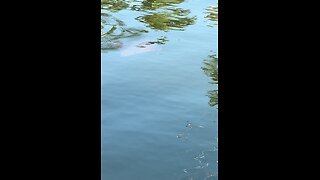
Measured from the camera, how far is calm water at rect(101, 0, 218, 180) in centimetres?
905

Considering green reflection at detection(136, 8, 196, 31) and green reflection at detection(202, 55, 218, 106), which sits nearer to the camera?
green reflection at detection(202, 55, 218, 106)

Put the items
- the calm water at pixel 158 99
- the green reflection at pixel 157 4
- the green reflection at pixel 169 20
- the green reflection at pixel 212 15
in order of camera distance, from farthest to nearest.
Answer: the green reflection at pixel 157 4 < the green reflection at pixel 169 20 < the green reflection at pixel 212 15 < the calm water at pixel 158 99

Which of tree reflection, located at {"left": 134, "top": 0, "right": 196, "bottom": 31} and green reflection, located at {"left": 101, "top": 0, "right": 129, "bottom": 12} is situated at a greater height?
green reflection, located at {"left": 101, "top": 0, "right": 129, "bottom": 12}

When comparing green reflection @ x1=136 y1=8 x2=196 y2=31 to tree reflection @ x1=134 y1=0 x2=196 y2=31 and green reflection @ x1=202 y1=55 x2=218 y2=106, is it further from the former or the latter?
green reflection @ x1=202 y1=55 x2=218 y2=106

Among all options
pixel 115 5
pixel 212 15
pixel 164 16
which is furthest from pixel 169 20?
pixel 115 5

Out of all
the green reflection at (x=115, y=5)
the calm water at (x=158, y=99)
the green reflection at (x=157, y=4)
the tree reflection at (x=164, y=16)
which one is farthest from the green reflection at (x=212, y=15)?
the green reflection at (x=115, y=5)

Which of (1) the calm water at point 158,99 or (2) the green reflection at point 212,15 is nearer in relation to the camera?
(1) the calm water at point 158,99

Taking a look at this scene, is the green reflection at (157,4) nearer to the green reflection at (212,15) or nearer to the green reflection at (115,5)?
the green reflection at (115,5)

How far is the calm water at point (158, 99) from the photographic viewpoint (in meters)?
9.05

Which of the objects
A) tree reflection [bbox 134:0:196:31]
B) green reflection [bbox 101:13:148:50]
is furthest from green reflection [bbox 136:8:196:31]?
green reflection [bbox 101:13:148:50]
